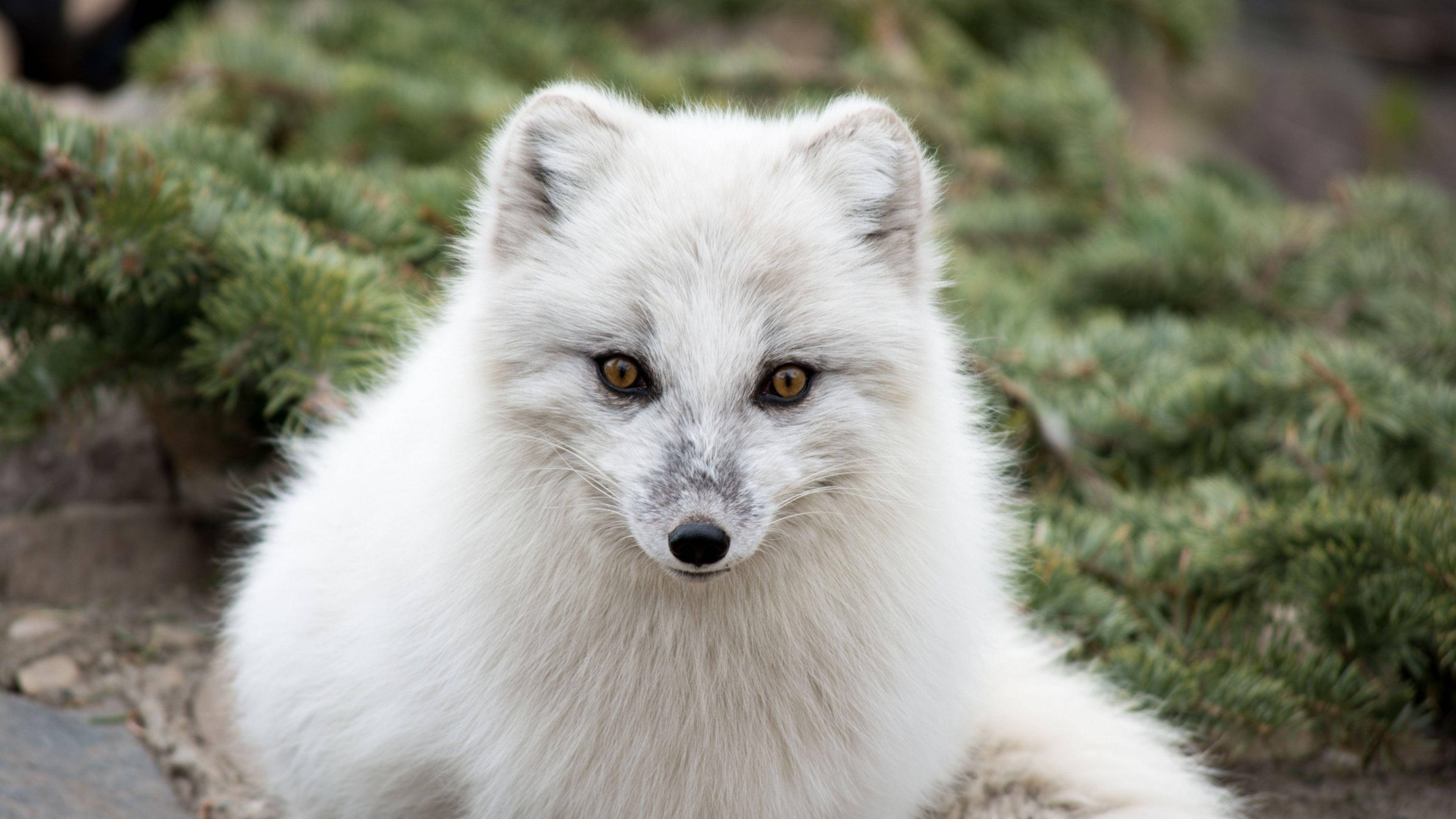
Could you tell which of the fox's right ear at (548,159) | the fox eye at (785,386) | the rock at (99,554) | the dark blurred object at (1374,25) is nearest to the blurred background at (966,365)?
the rock at (99,554)

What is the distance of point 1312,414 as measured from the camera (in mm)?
3238

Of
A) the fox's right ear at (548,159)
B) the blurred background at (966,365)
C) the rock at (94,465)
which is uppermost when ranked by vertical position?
the fox's right ear at (548,159)

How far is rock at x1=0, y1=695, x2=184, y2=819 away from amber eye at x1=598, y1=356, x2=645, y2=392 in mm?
1327

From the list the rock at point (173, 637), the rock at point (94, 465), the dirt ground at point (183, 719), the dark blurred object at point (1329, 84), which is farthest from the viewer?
the dark blurred object at point (1329, 84)

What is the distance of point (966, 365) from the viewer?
2674 millimetres

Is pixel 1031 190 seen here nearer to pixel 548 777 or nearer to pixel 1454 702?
pixel 1454 702

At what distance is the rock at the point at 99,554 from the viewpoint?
3.14 meters

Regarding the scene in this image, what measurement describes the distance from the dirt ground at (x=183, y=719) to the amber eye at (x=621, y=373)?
1.34 meters

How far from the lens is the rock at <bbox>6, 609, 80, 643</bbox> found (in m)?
2.93

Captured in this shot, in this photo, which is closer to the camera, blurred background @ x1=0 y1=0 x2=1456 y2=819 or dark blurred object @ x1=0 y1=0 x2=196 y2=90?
blurred background @ x1=0 y1=0 x2=1456 y2=819

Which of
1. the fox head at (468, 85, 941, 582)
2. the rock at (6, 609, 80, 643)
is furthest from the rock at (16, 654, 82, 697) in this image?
the fox head at (468, 85, 941, 582)

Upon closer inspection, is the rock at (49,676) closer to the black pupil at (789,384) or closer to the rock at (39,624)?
the rock at (39,624)

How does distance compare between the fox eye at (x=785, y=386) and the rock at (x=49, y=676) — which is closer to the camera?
the fox eye at (x=785, y=386)

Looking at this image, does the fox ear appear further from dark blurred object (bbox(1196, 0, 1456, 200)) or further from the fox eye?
dark blurred object (bbox(1196, 0, 1456, 200))
